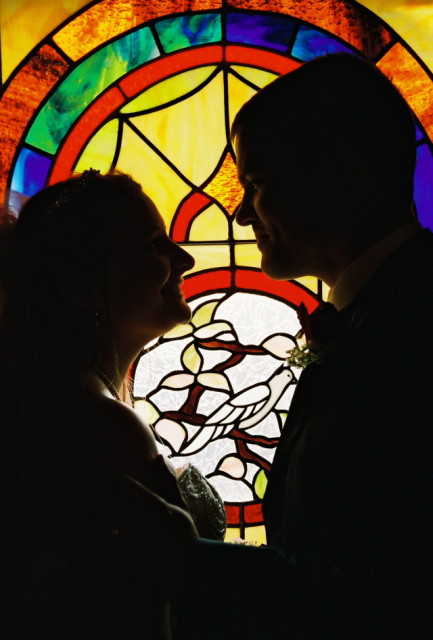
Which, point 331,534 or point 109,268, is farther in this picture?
point 109,268

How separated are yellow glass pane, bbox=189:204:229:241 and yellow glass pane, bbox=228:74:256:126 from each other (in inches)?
15.8

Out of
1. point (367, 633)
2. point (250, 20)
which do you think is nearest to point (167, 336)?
point (250, 20)

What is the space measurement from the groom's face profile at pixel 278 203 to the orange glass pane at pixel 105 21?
2.00m

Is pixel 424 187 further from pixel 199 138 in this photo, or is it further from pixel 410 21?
pixel 199 138

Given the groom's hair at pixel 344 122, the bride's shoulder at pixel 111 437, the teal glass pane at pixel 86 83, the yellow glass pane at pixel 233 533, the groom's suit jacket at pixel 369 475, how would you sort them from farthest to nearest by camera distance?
the teal glass pane at pixel 86 83
the yellow glass pane at pixel 233 533
the groom's hair at pixel 344 122
the bride's shoulder at pixel 111 437
the groom's suit jacket at pixel 369 475

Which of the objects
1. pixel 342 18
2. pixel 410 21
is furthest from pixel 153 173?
pixel 410 21

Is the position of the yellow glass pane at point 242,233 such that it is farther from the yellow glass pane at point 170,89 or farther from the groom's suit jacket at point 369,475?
the groom's suit jacket at point 369,475

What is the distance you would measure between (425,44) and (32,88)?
5.40 ft

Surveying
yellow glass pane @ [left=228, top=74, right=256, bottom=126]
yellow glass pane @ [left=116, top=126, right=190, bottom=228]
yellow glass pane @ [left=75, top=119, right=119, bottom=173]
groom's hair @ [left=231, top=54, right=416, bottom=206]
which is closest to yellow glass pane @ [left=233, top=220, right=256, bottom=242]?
yellow glass pane @ [left=116, top=126, right=190, bottom=228]

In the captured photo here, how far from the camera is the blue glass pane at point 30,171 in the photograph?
358 cm

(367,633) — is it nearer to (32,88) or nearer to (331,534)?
(331,534)

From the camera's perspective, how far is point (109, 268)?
198 cm

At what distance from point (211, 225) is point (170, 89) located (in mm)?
605

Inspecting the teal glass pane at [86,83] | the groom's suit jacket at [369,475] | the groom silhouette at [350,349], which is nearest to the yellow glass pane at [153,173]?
the teal glass pane at [86,83]
